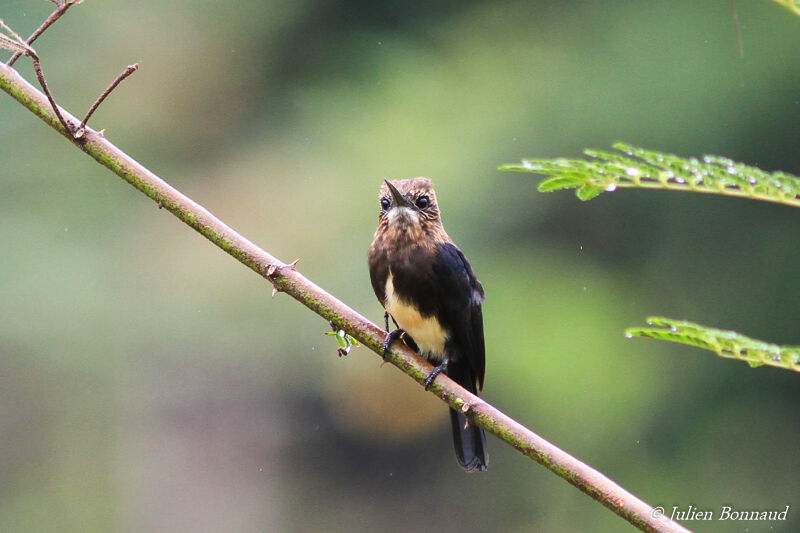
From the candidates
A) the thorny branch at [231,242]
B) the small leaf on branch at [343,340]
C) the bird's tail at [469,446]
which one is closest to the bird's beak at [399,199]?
the bird's tail at [469,446]

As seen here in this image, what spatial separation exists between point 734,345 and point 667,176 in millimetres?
A: 262

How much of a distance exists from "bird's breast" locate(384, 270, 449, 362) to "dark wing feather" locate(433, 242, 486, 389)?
0.04 meters

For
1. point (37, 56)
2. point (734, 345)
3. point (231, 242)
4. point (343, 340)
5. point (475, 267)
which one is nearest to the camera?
point (734, 345)

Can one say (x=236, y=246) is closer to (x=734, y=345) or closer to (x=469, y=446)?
(x=734, y=345)

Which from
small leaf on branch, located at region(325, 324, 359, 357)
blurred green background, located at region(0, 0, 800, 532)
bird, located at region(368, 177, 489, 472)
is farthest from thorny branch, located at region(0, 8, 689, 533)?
blurred green background, located at region(0, 0, 800, 532)

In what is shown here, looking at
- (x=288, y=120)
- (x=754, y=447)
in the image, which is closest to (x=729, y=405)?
(x=754, y=447)

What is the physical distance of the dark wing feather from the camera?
350 cm

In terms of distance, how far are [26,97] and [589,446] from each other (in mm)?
6513

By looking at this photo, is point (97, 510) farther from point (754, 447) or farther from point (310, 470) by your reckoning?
point (754, 447)

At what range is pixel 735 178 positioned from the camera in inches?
56.1

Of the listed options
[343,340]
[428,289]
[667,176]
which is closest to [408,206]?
[428,289]

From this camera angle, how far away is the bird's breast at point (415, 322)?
3445mm

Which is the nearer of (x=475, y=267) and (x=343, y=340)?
(x=343, y=340)

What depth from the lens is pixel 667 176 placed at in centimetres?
147
